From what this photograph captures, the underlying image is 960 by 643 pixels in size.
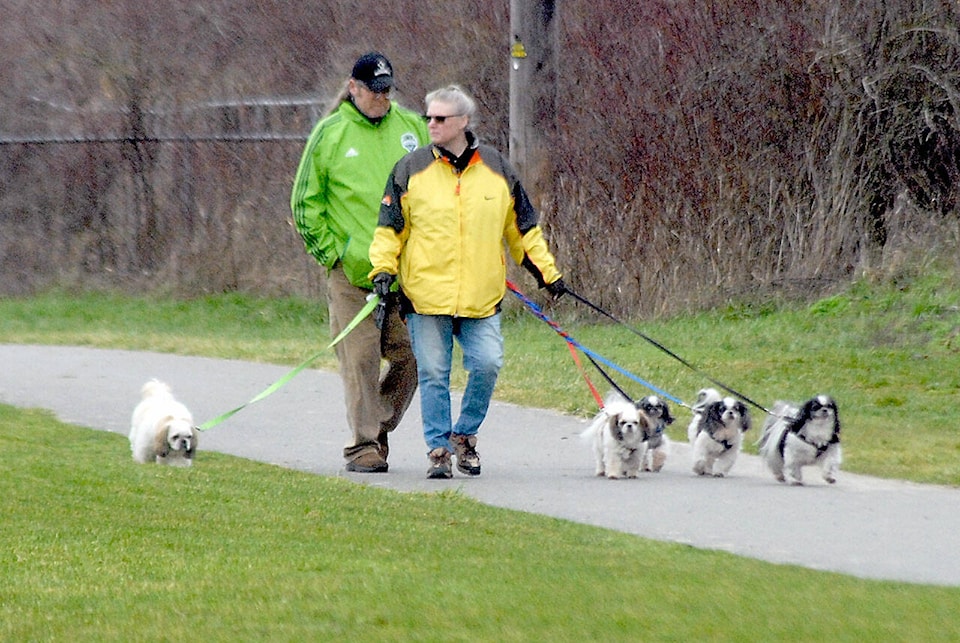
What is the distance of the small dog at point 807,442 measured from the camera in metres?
9.60

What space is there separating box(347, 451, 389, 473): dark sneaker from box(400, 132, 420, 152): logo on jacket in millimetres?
1831

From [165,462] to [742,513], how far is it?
3834mm

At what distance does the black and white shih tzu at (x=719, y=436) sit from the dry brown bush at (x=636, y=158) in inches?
322

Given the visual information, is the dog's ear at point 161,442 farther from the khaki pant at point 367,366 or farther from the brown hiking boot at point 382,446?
the brown hiking boot at point 382,446

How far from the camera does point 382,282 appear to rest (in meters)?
9.29

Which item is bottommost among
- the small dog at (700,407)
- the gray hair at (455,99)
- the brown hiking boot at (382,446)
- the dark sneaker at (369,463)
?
the dark sneaker at (369,463)

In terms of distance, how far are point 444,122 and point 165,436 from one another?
2.96 m

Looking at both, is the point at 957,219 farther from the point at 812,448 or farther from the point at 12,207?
the point at 12,207

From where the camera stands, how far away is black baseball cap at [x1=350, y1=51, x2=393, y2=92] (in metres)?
9.59

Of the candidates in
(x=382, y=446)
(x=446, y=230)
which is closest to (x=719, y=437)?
(x=382, y=446)

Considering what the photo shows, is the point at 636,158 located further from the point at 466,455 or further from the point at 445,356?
the point at 445,356

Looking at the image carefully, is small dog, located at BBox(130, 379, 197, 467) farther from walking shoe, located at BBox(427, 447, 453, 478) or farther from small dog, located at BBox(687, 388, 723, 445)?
small dog, located at BBox(687, 388, 723, 445)

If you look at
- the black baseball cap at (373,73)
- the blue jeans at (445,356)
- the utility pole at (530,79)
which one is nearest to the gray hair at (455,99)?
the black baseball cap at (373,73)

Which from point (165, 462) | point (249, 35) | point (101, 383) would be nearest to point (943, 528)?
point (165, 462)
